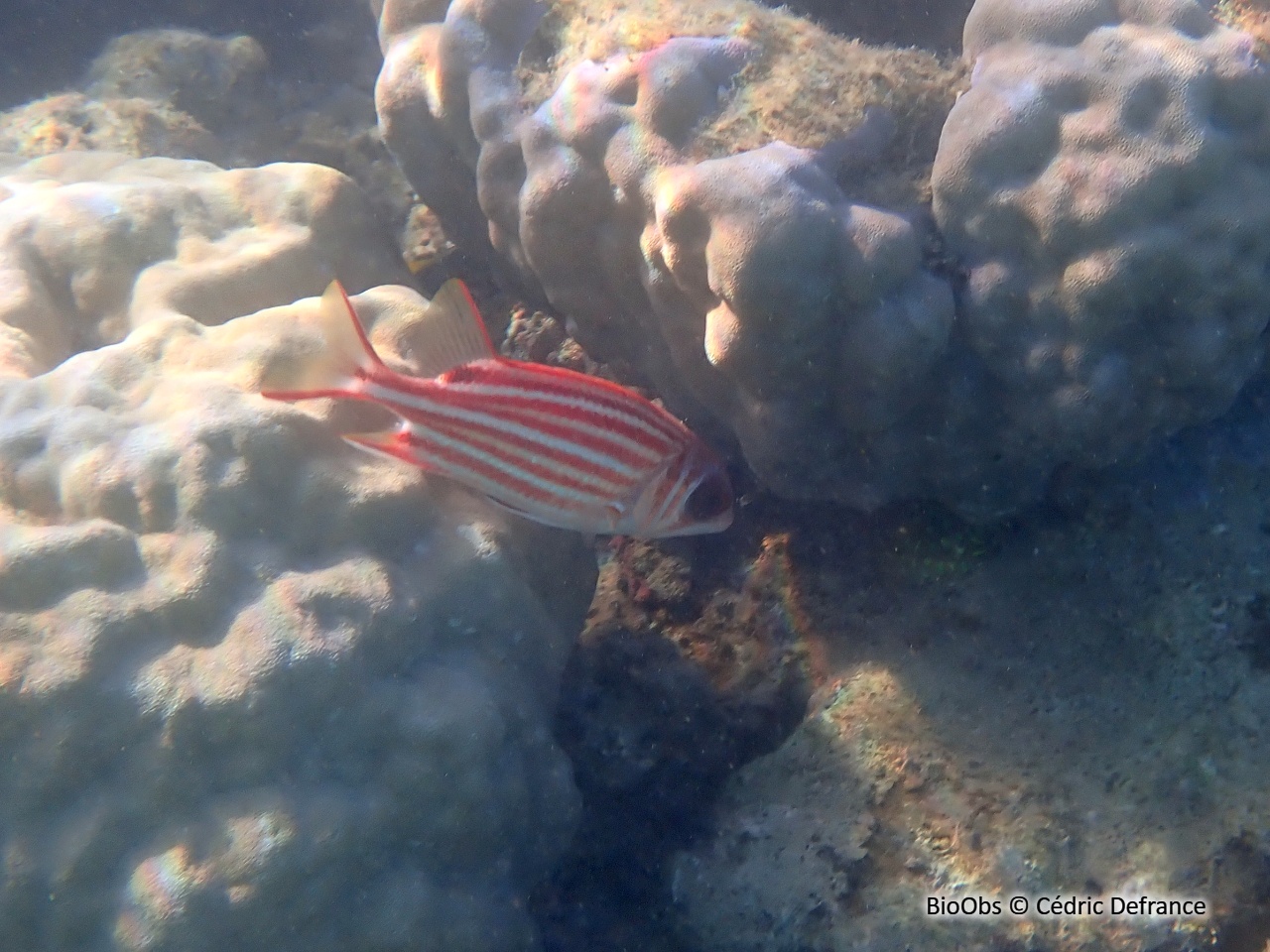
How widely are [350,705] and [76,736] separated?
0.73 meters

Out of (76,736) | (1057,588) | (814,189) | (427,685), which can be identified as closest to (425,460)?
(427,685)

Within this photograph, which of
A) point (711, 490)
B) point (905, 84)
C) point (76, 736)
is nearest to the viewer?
point (76, 736)

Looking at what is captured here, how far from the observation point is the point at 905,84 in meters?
2.73

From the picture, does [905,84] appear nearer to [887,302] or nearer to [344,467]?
[887,302]

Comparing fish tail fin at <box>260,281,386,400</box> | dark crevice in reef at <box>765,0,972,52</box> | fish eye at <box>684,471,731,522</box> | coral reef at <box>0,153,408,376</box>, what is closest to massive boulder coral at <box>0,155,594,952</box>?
fish tail fin at <box>260,281,386,400</box>

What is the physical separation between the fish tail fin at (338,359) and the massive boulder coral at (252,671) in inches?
6.1

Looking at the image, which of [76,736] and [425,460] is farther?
[425,460]

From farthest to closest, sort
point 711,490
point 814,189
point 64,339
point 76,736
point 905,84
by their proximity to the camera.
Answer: point 64,339
point 905,84
point 711,490
point 814,189
point 76,736

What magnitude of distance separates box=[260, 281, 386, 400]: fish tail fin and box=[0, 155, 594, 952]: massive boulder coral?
0.16 m

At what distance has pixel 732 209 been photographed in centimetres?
234

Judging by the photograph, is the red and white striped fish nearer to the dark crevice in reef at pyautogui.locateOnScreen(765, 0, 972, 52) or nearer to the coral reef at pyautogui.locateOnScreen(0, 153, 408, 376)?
the coral reef at pyautogui.locateOnScreen(0, 153, 408, 376)

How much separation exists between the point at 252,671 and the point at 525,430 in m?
1.06

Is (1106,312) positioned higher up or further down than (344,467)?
higher up

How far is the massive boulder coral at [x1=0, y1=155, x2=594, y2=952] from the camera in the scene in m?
2.23
